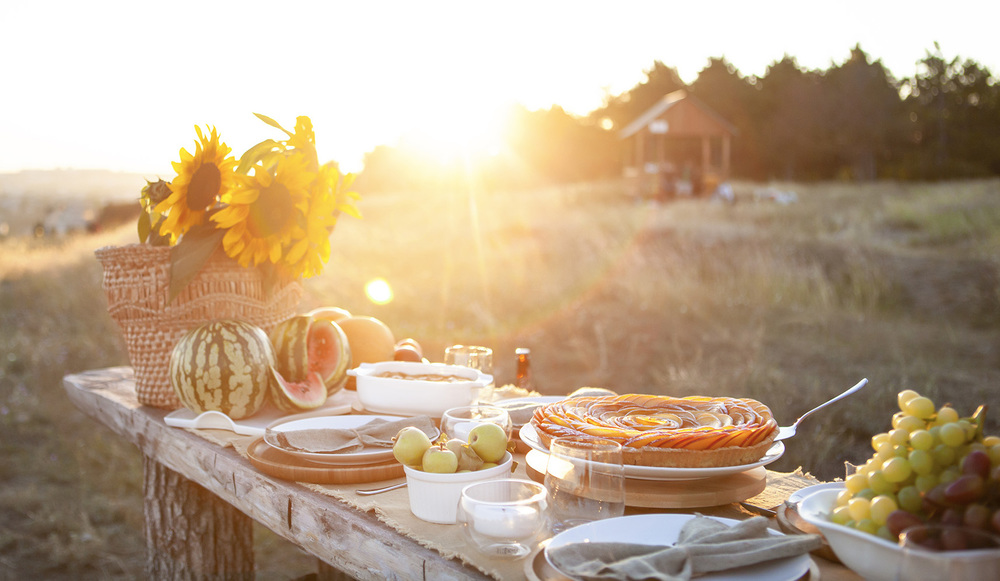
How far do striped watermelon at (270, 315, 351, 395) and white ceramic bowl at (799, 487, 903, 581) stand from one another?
1743 mm

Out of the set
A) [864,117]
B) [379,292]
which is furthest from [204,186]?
[864,117]

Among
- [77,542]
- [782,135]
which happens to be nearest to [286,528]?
[77,542]

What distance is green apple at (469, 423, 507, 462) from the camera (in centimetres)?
152

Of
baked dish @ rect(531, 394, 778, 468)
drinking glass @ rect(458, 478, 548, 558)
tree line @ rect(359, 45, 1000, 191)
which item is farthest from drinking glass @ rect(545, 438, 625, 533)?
tree line @ rect(359, 45, 1000, 191)

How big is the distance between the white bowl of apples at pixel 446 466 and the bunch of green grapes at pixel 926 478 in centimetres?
68

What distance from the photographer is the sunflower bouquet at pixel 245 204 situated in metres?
2.24

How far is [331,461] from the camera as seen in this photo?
179 cm

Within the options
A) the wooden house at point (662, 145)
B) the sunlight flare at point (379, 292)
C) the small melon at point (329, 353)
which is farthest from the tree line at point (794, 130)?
the small melon at point (329, 353)

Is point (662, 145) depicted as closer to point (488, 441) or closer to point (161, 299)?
point (161, 299)

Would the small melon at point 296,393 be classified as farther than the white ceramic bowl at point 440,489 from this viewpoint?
Yes

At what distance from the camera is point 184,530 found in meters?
2.75

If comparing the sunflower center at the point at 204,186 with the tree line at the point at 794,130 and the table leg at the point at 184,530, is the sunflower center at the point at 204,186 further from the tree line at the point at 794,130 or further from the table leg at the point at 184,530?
the tree line at the point at 794,130

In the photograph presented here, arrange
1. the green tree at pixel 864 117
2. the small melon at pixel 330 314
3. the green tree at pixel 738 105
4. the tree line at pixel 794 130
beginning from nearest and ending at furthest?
the small melon at pixel 330 314
the tree line at pixel 794 130
the green tree at pixel 864 117
the green tree at pixel 738 105

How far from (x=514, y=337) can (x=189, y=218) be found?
16.8 feet
